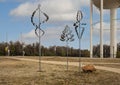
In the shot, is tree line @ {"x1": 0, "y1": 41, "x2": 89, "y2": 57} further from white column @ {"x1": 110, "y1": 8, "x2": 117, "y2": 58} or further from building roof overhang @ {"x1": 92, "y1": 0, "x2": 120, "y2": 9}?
building roof overhang @ {"x1": 92, "y1": 0, "x2": 120, "y2": 9}

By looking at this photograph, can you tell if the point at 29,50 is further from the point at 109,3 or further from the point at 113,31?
the point at 109,3

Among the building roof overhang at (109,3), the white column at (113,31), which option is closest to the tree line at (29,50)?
the white column at (113,31)

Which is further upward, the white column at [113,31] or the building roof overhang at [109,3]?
the building roof overhang at [109,3]

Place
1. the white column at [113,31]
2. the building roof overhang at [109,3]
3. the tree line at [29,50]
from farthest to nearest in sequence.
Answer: the tree line at [29,50], the white column at [113,31], the building roof overhang at [109,3]

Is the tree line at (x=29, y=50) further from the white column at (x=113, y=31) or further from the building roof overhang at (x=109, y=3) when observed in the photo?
the building roof overhang at (x=109, y=3)

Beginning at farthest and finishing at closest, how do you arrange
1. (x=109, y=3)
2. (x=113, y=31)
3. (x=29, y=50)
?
(x=29, y=50) → (x=113, y=31) → (x=109, y=3)

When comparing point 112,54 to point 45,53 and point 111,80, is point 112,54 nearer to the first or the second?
point 45,53

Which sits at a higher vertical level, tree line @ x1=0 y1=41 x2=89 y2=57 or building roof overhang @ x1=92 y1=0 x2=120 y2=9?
building roof overhang @ x1=92 y1=0 x2=120 y2=9

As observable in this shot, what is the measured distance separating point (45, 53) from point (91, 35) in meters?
36.9

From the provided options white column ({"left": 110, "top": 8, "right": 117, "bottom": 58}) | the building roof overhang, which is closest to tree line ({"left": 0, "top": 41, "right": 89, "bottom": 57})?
white column ({"left": 110, "top": 8, "right": 117, "bottom": 58})

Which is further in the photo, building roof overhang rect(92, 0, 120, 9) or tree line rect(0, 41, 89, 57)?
tree line rect(0, 41, 89, 57)

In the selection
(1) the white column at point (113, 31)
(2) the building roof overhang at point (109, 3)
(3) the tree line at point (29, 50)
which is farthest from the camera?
(3) the tree line at point (29, 50)

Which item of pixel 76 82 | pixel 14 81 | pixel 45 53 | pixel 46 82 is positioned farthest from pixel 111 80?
pixel 45 53

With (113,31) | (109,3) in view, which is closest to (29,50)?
(113,31)
